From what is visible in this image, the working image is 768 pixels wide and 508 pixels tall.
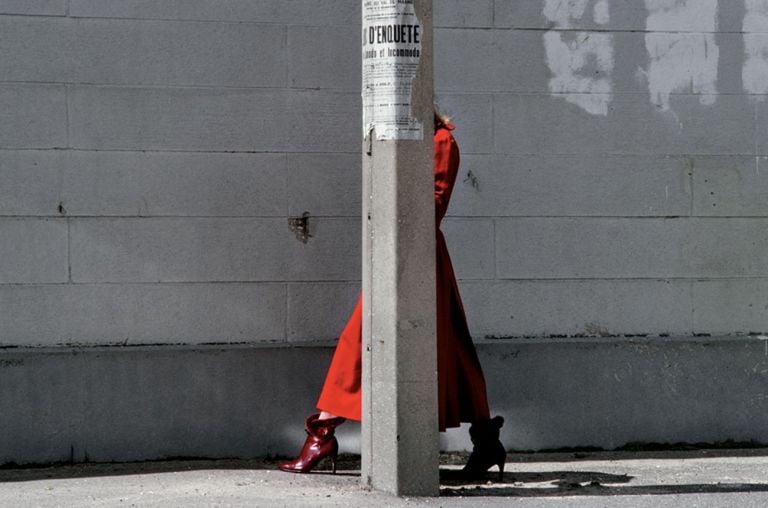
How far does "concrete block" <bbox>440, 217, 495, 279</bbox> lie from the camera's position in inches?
288

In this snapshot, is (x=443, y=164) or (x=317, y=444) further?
(x=317, y=444)

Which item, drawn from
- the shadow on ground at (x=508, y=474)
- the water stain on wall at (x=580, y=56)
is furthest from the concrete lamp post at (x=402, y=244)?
the water stain on wall at (x=580, y=56)

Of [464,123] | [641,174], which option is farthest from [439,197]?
[641,174]

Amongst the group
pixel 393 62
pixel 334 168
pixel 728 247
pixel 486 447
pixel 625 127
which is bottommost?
pixel 486 447

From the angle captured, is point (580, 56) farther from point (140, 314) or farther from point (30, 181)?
point (30, 181)

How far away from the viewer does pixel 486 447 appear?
654cm

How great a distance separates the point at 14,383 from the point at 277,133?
1.85m

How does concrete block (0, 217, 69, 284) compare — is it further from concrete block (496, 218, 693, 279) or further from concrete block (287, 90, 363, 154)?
concrete block (496, 218, 693, 279)

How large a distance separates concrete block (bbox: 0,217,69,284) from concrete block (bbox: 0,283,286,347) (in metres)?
0.06

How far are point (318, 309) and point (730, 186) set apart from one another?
2430 millimetres

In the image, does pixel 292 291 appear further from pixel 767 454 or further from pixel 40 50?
pixel 767 454

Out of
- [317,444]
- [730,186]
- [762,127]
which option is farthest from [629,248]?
[317,444]

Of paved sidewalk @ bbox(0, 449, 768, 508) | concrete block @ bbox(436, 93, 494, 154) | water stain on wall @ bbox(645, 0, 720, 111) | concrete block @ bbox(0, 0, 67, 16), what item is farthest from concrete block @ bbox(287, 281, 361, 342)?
water stain on wall @ bbox(645, 0, 720, 111)

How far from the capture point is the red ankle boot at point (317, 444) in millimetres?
6641
